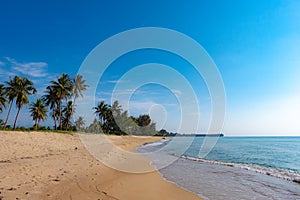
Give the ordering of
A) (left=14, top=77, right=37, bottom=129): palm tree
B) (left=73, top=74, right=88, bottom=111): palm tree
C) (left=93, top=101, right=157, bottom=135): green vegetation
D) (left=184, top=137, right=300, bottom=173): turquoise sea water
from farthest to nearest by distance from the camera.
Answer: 1. (left=93, top=101, right=157, bottom=135): green vegetation
2. (left=73, top=74, right=88, bottom=111): palm tree
3. (left=14, top=77, right=37, bottom=129): palm tree
4. (left=184, top=137, right=300, bottom=173): turquoise sea water

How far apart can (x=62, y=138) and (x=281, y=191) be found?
926 inches

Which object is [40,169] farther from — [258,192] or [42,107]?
[42,107]

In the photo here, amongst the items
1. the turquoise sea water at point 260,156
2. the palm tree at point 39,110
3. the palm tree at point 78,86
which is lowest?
the turquoise sea water at point 260,156

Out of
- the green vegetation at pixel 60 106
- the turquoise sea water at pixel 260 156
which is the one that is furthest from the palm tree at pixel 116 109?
the turquoise sea water at pixel 260 156

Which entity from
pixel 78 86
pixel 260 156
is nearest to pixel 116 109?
pixel 78 86

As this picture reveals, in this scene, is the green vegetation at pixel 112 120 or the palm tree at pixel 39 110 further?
the green vegetation at pixel 112 120

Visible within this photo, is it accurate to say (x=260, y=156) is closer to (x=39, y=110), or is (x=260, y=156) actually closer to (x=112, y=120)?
(x=39, y=110)

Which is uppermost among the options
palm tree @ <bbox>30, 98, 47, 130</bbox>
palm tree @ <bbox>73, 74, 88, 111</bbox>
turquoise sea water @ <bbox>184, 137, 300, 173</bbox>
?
palm tree @ <bbox>73, 74, 88, 111</bbox>

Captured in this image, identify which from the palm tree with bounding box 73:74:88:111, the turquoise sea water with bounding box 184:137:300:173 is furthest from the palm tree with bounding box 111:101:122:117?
the turquoise sea water with bounding box 184:137:300:173

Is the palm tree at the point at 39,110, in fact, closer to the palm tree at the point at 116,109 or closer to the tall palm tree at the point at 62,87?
the tall palm tree at the point at 62,87

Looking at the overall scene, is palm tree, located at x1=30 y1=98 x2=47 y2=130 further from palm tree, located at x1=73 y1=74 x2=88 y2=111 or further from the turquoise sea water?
the turquoise sea water

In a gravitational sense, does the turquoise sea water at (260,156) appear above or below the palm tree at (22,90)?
below

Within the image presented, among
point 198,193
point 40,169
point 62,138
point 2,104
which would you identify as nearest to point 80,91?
point 2,104

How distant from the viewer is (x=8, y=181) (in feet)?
23.4
